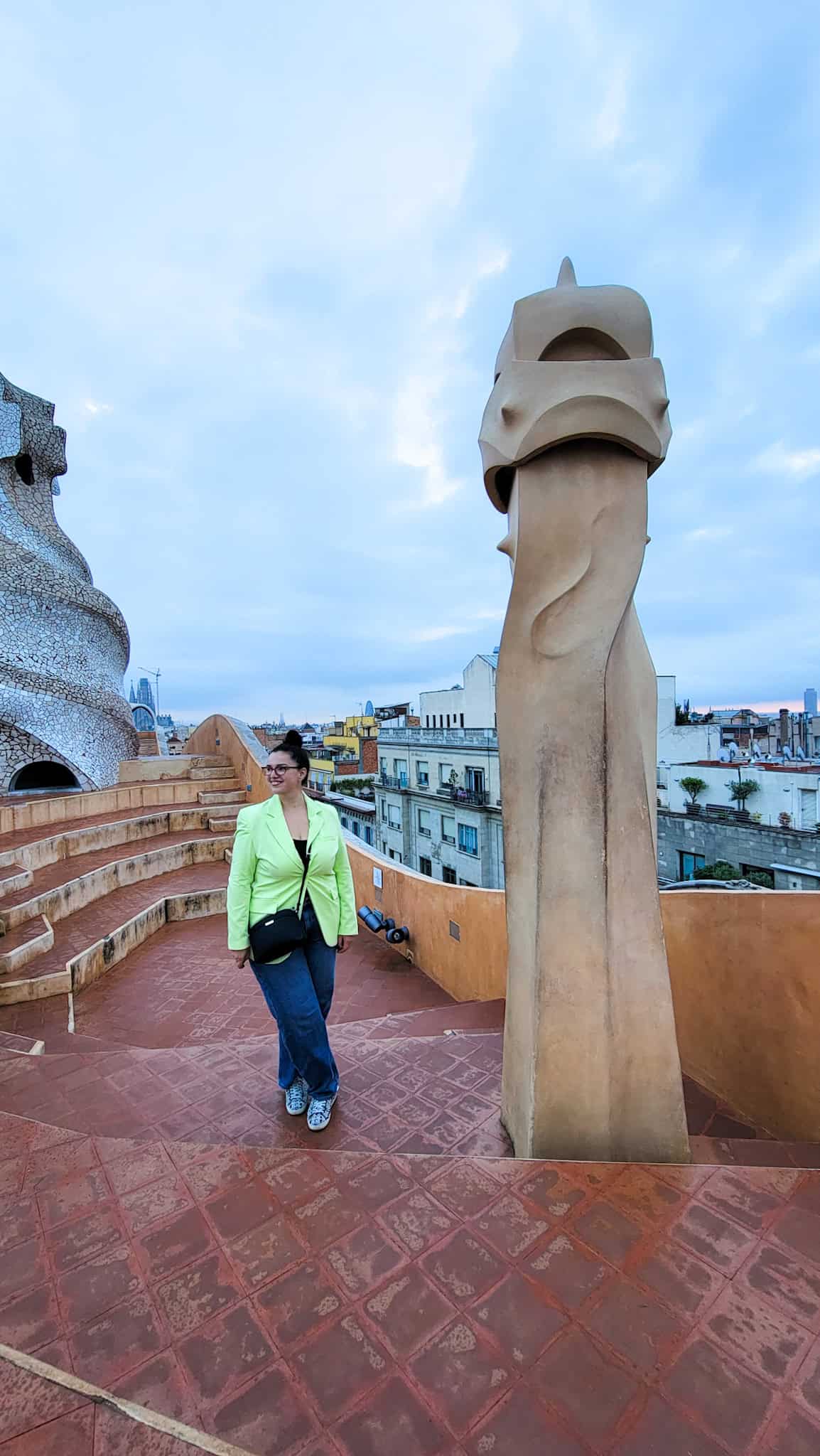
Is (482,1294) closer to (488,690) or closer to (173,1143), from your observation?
(173,1143)

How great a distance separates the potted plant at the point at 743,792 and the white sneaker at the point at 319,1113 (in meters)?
14.7

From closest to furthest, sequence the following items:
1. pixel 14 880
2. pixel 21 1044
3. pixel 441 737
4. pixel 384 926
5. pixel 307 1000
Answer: pixel 307 1000
pixel 21 1044
pixel 14 880
pixel 384 926
pixel 441 737

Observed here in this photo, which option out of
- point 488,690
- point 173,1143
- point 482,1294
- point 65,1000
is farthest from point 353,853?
point 488,690

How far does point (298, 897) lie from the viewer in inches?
94.3

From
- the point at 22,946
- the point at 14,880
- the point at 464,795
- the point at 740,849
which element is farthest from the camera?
the point at 464,795

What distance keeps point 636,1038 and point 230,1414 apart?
1705 millimetres

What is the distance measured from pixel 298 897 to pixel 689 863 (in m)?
15.8

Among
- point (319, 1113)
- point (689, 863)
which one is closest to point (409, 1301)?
point (319, 1113)

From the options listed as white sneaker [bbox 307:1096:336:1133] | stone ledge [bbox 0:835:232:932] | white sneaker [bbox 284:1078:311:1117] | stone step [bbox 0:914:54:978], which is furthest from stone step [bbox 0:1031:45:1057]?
stone ledge [bbox 0:835:232:932]

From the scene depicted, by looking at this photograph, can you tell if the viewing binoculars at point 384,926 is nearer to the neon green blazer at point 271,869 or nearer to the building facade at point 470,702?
the neon green blazer at point 271,869

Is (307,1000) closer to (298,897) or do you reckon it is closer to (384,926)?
(298,897)

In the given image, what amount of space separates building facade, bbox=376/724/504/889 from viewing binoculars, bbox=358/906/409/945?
11.1m

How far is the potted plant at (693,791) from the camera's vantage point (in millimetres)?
15652

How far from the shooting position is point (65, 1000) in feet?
15.7
